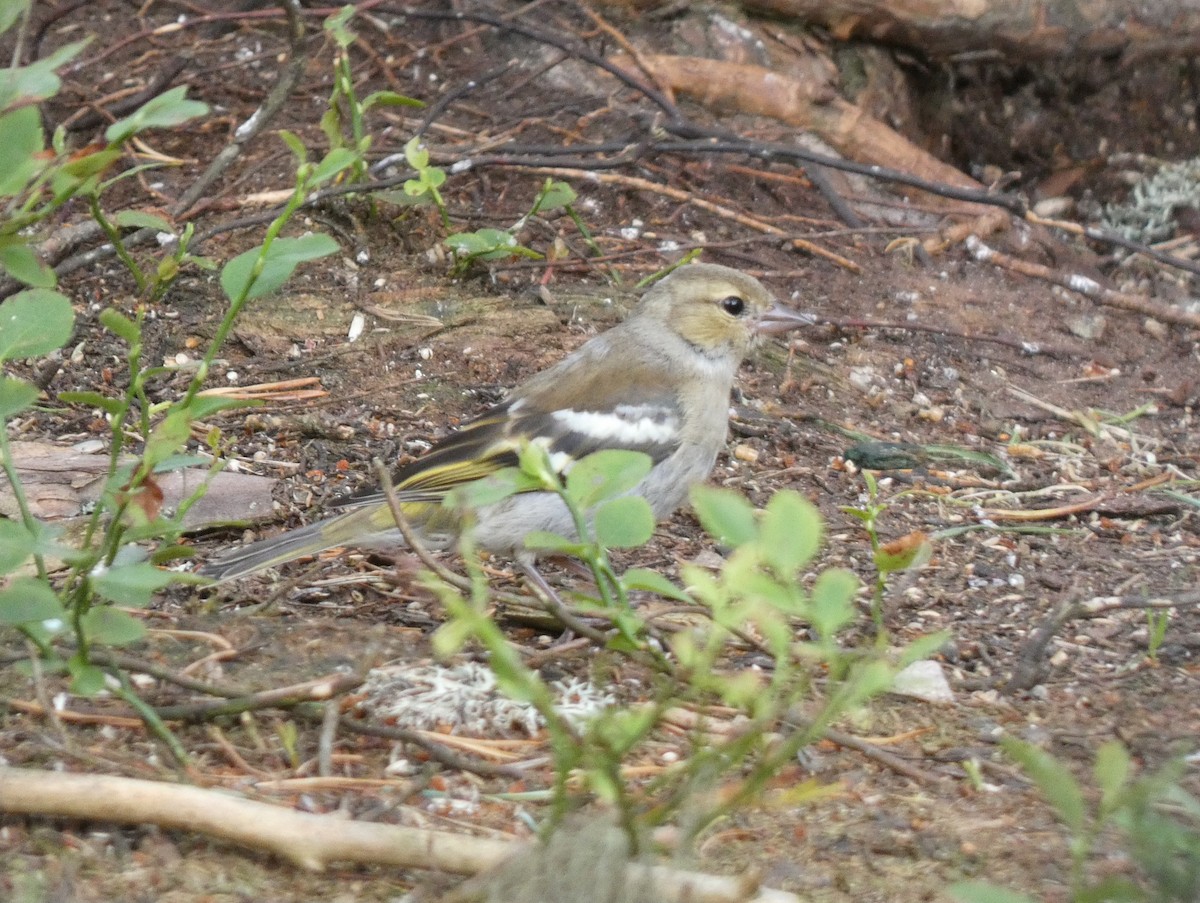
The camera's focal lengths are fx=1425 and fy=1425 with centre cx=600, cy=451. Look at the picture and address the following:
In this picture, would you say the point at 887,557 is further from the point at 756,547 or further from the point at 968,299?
the point at 968,299

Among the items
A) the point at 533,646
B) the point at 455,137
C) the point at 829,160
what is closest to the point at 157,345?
the point at 455,137

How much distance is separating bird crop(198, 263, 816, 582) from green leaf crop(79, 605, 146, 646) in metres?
0.93

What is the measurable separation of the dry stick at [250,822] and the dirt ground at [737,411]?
62 millimetres

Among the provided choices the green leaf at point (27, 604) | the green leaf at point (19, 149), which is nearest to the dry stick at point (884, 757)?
the green leaf at point (27, 604)

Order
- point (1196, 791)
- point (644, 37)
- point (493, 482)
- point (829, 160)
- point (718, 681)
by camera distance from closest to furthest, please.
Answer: point (718, 681) → point (493, 482) → point (1196, 791) → point (829, 160) → point (644, 37)

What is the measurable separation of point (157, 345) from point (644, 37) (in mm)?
2938

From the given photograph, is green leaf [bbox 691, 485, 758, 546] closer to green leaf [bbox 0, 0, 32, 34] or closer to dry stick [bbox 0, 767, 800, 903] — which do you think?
dry stick [bbox 0, 767, 800, 903]

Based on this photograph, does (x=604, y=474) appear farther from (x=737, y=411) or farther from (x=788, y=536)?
(x=737, y=411)

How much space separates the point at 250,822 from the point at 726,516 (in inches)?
35.2

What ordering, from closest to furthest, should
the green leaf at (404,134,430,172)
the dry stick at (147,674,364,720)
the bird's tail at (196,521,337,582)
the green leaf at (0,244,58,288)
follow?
the green leaf at (0,244,58,288), the dry stick at (147,674,364,720), the bird's tail at (196,521,337,582), the green leaf at (404,134,430,172)

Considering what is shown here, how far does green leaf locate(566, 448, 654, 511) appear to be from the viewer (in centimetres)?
232

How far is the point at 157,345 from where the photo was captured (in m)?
4.90

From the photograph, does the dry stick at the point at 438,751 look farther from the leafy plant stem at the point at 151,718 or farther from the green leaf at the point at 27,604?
the green leaf at the point at 27,604

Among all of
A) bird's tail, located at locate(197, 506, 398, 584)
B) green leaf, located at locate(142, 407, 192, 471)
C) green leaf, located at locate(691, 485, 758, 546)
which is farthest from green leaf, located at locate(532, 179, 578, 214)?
green leaf, located at locate(691, 485, 758, 546)
